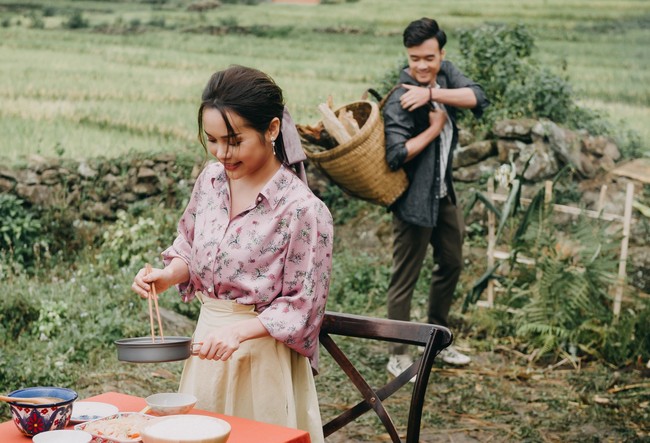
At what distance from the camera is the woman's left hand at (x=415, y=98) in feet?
16.4

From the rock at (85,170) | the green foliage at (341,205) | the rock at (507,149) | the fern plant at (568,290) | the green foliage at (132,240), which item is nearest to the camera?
the fern plant at (568,290)

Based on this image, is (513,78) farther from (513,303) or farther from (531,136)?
(513,303)

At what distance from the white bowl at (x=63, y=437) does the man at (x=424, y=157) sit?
3.07 meters

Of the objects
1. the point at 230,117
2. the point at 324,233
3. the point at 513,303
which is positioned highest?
the point at 230,117

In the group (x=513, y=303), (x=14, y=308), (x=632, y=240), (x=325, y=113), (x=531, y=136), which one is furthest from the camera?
(x=531, y=136)

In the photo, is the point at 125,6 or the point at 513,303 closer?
the point at 513,303

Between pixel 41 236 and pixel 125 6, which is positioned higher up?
pixel 125 6

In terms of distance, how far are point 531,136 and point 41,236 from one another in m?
3.61

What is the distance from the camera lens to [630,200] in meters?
5.97

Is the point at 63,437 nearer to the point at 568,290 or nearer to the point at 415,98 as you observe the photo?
the point at 415,98

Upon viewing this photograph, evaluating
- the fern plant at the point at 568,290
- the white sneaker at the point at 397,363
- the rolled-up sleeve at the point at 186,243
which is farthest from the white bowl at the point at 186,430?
the fern plant at the point at 568,290

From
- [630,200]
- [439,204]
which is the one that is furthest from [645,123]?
[439,204]

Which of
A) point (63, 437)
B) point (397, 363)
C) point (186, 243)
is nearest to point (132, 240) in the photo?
point (397, 363)

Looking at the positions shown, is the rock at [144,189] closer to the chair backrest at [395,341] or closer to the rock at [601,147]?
the rock at [601,147]
